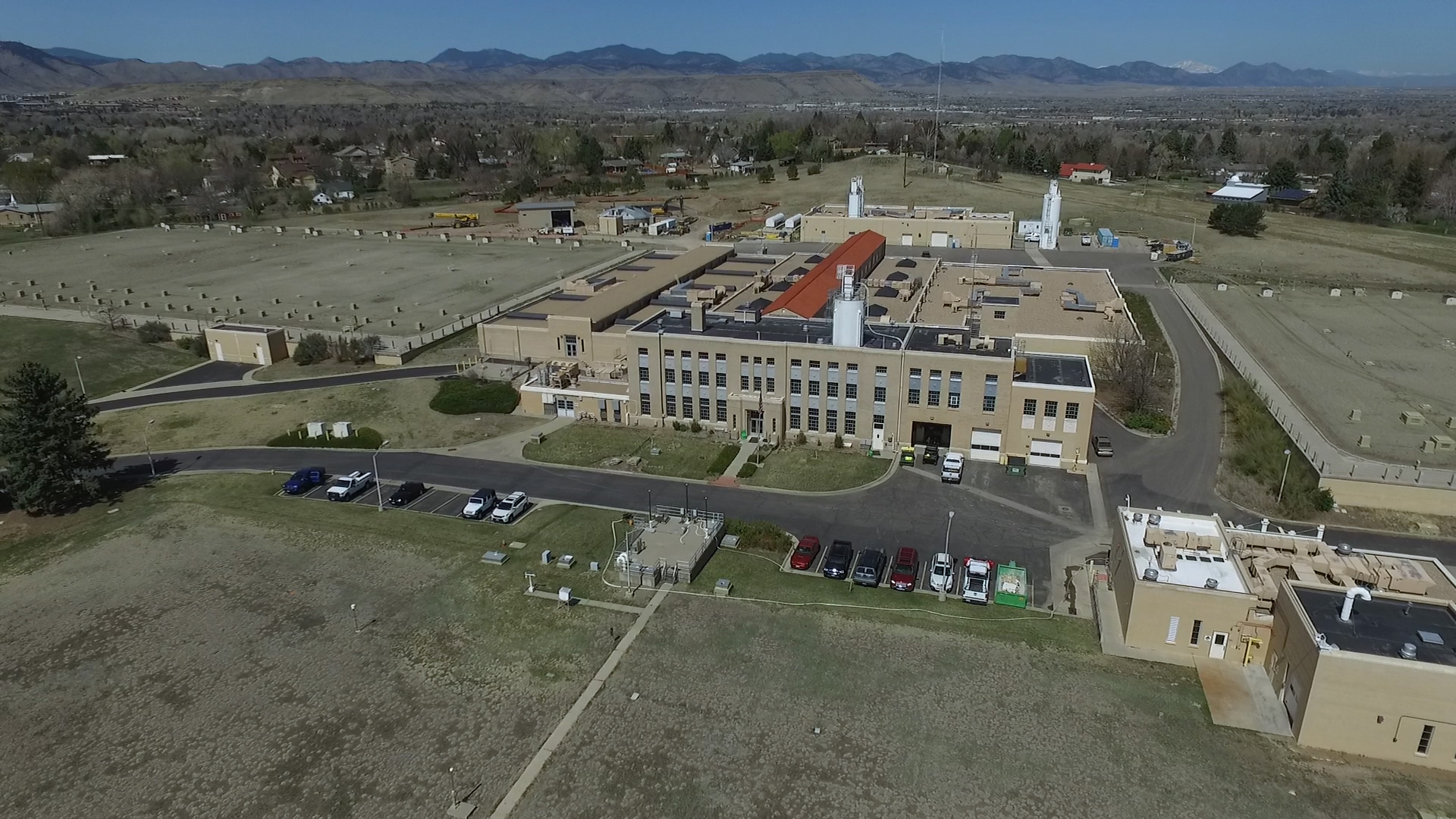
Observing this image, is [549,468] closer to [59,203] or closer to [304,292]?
[304,292]

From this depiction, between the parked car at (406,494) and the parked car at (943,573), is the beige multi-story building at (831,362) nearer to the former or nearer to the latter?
the parked car at (406,494)

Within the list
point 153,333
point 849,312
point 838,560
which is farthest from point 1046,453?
point 153,333

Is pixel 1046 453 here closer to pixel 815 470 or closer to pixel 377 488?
pixel 815 470

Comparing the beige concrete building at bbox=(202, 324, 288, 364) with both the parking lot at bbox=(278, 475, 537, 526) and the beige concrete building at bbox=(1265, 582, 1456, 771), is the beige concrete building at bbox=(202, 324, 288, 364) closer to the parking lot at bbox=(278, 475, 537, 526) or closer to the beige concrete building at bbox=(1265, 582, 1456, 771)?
the parking lot at bbox=(278, 475, 537, 526)

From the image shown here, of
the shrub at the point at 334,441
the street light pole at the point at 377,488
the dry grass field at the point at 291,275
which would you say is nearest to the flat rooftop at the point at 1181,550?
the street light pole at the point at 377,488

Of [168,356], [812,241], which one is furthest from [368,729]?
[812,241]

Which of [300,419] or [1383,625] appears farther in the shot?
[300,419]
